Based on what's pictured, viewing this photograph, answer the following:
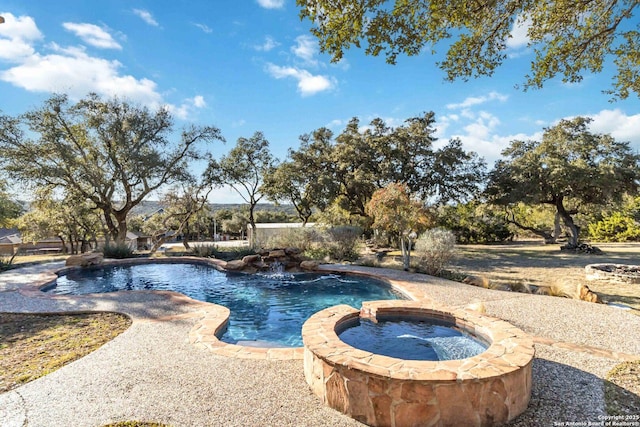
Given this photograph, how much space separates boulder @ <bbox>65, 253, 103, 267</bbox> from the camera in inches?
520

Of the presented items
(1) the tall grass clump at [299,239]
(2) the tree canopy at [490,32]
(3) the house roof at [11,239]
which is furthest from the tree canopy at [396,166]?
(3) the house roof at [11,239]

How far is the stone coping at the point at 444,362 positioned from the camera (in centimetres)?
297

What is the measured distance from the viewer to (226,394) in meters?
3.38

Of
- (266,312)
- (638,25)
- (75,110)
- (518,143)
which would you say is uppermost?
(75,110)

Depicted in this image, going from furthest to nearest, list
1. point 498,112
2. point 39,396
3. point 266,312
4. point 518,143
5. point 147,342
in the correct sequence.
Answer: point 518,143 < point 498,112 < point 266,312 < point 147,342 < point 39,396

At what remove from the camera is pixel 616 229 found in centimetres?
2403

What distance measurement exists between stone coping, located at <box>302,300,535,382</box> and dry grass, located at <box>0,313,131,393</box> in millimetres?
3341

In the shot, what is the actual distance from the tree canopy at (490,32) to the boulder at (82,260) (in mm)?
13670

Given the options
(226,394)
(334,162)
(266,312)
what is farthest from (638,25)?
(334,162)

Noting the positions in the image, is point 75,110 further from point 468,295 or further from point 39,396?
point 468,295

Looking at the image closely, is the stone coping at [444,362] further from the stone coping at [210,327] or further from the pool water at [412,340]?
the stone coping at [210,327]

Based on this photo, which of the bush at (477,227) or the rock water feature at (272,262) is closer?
the rock water feature at (272,262)

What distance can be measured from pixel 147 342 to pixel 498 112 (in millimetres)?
11199

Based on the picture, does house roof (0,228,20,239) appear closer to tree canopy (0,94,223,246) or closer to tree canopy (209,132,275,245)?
tree canopy (0,94,223,246)
